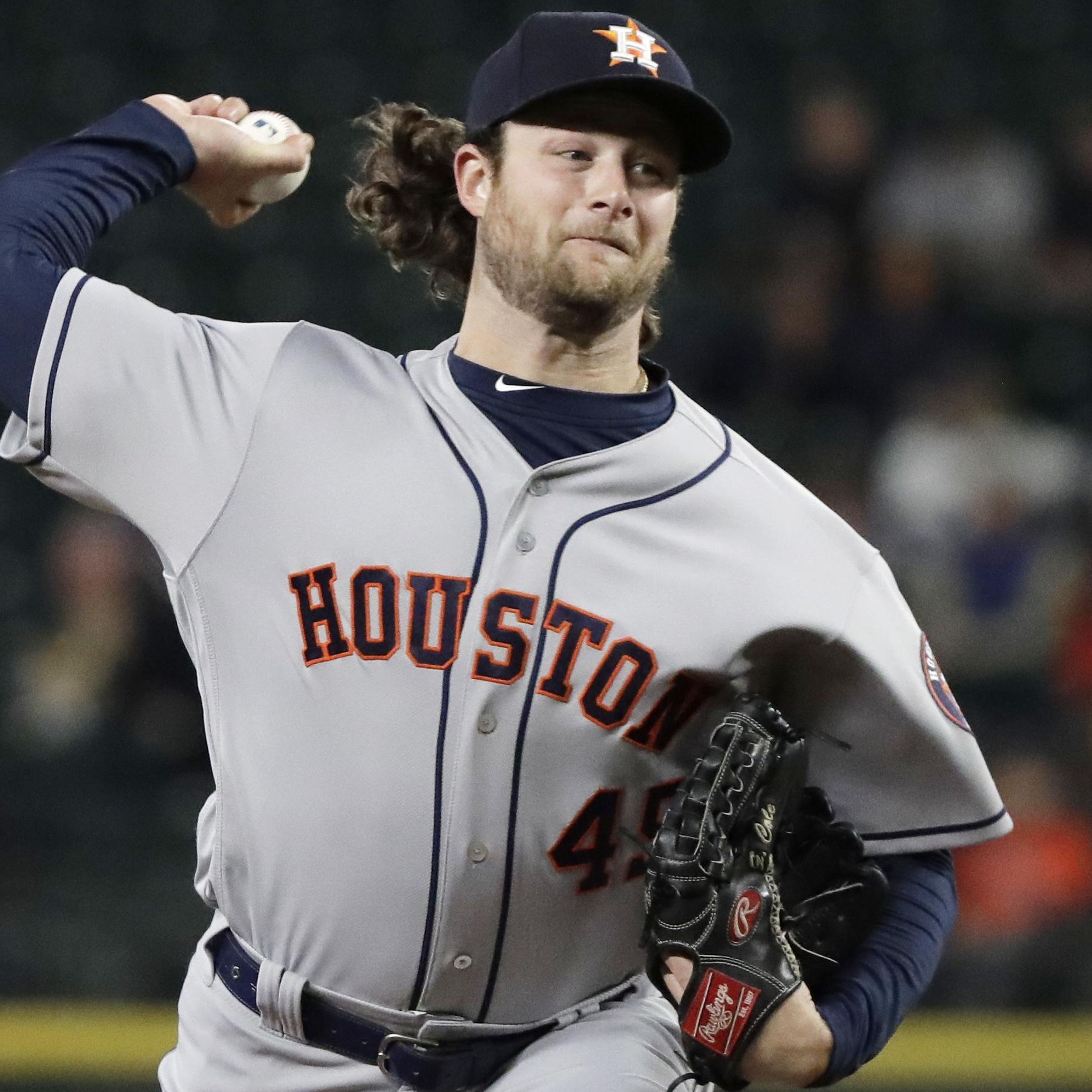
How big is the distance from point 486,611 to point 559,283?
0.41 m

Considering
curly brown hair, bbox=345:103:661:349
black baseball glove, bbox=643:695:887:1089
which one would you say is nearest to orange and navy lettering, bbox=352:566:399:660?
black baseball glove, bbox=643:695:887:1089

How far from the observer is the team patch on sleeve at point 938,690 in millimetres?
2309

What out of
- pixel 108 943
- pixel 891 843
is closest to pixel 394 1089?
pixel 891 843

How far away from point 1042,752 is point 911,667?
3301 millimetres

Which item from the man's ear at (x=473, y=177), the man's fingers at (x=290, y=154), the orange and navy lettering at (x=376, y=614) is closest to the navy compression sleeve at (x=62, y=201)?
the man's fingers at (x=290, y=154)

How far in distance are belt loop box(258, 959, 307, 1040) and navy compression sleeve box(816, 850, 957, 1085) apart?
2.00 feet

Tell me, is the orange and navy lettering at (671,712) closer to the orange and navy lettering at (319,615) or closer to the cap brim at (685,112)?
the orange and navy lettering at (319,615)

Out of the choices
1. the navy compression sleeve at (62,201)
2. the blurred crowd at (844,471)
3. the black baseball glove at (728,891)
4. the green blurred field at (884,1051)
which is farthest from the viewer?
the blurred crowd at (844,471)

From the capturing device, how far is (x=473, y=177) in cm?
239

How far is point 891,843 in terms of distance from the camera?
235 cm

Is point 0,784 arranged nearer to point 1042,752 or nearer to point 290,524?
point 1042,752

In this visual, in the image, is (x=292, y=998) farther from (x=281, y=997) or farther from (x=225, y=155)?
(x=225, y=155)

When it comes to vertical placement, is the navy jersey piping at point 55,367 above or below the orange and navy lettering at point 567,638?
above

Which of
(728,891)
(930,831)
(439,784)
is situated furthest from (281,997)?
(930,831)
